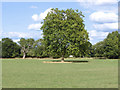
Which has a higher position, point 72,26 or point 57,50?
point 72,26

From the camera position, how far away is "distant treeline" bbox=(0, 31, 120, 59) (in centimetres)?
10944

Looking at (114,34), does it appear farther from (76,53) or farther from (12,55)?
(76,53)

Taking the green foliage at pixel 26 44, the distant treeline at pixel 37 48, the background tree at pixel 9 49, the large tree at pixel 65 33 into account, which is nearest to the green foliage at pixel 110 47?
the distant treeline at pixel 37 48

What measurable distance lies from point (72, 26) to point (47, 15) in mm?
8002

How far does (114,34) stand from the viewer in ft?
379

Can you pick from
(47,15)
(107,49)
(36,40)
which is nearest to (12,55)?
(36,40)

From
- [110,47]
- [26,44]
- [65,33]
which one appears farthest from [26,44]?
[65,33]

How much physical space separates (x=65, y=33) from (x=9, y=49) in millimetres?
75281

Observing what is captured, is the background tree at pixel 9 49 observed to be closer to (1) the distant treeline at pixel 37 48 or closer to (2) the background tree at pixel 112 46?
(1) the distant treeline at pixel 37 48

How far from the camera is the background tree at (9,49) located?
12469cm

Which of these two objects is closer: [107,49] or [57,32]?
[57,32]

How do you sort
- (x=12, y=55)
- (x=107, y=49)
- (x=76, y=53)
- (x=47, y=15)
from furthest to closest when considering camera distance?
(x=12, y=55) < (x=107, y=49) < (x=47, y=15) < (x=76, y=53)

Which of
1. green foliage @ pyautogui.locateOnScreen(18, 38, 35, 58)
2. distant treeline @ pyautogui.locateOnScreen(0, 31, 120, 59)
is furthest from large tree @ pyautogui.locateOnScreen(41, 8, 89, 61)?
green foliage @ pyautogui.locateOnScreen(18, 38, 35, 58)

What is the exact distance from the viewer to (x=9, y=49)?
125 meters
